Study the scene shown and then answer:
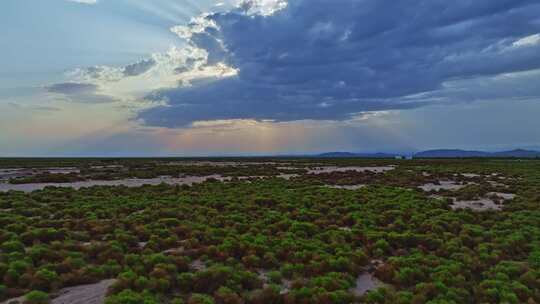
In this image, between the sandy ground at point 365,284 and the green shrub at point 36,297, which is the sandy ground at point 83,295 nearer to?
the green shrub at point 36,297

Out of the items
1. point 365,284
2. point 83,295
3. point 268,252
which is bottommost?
point 365,284

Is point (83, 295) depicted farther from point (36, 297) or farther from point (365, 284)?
point (365, 284)

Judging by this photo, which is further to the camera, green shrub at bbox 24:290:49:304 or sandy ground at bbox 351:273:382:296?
sandy ground at bbox 351:273:382:296

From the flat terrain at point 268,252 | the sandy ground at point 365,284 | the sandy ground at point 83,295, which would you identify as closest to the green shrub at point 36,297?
the flat terrain at point 268,252

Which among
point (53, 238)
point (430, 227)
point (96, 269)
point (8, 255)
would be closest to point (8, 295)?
point (96, 269)

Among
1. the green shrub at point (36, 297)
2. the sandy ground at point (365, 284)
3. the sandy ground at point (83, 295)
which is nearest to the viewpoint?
the green shrub at point (36, 297)

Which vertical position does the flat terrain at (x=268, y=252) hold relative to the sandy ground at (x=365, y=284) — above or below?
above

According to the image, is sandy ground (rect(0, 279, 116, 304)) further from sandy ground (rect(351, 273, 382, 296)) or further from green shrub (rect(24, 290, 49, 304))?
sandy ground (rect(351, 273, 382, 296))

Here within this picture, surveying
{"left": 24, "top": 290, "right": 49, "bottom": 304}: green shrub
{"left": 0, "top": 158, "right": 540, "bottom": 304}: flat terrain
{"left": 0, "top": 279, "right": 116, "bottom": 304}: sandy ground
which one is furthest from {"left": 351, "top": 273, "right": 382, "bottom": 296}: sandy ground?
{"left": 24, "top": 290, "right": 49, "bottom": 304}: green shrub

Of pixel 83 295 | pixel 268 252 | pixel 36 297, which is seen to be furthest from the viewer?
pixel 268 252

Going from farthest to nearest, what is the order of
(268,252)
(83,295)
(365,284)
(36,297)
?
(268,252)
(365,284)
(83,295)
(36,297)

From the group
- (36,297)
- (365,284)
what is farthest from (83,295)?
(365,284)
